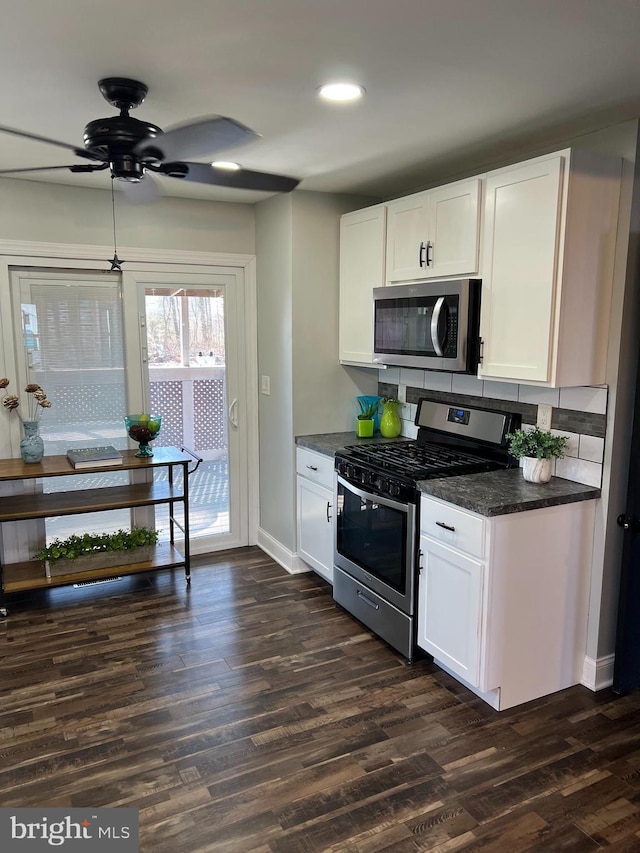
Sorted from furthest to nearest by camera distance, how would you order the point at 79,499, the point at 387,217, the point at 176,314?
the point at 176,314 < the point at 79,499 < the point at 387,217

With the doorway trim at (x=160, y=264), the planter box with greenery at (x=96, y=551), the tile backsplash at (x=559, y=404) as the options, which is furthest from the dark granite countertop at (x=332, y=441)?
the planter box with greenery at (x=96, y=551)

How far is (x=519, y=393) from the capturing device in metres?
3.02

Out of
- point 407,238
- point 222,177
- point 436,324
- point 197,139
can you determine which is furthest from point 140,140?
point 407,238

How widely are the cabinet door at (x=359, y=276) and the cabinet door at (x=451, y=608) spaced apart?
1.37m

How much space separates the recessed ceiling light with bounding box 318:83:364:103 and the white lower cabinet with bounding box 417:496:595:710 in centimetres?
162

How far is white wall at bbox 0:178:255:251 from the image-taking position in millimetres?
3529

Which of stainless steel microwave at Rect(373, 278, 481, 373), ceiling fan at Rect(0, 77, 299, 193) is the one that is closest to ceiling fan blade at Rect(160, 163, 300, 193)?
ceiling fan at Rect(0, 77, 299, 193)

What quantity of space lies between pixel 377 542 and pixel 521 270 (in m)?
1.44

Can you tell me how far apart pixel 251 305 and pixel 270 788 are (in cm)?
299

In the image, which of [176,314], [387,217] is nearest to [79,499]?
[176,314]

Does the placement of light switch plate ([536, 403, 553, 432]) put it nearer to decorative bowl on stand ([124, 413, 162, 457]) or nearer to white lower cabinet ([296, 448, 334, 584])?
white lower cabinet ([296, 448, 334, 584])

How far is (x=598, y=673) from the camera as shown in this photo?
108 inches

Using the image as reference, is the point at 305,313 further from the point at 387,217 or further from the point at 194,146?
the point at 194,146

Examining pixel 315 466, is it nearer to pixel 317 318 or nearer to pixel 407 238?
pixel 317 318
